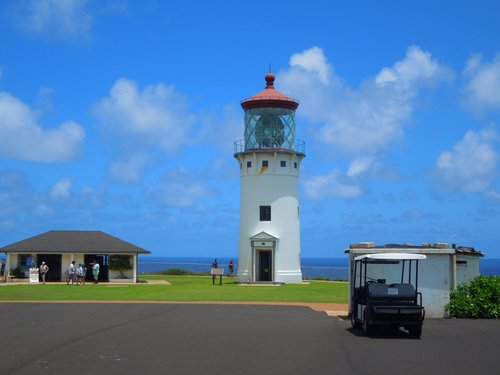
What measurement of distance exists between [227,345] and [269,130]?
3232cm

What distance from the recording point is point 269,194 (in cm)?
4681

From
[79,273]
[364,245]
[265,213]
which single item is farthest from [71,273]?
[364,245]

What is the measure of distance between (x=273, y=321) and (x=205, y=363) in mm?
7901

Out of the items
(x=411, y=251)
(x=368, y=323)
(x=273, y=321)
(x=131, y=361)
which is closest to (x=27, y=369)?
(x=131, y=361)

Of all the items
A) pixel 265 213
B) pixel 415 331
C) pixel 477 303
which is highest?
pixel 265 213

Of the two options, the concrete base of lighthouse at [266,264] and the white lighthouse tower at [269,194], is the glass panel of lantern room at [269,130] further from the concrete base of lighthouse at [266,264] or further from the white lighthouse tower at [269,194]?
the concrete base of lighthouse at [266,264]

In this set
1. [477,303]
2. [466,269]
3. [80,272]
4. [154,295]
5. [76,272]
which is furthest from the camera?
[76,272]

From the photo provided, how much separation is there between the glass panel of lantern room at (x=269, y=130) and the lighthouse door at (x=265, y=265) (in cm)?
670

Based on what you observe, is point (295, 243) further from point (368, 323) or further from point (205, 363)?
point (205, 363)

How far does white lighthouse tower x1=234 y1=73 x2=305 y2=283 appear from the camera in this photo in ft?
152

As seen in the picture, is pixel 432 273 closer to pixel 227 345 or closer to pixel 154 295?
pixel 227 345

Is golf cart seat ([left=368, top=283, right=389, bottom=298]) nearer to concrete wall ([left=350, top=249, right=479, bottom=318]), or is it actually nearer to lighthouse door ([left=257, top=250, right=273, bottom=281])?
concrete wall ([left=350, top=249, right=479, bottom=318])

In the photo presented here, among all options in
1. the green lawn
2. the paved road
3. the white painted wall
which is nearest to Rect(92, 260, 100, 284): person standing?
the green lawn

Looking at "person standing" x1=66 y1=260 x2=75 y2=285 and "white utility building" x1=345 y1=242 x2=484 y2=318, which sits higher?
"white utility building" x1=345 y1=242 x2=484 y2=318
